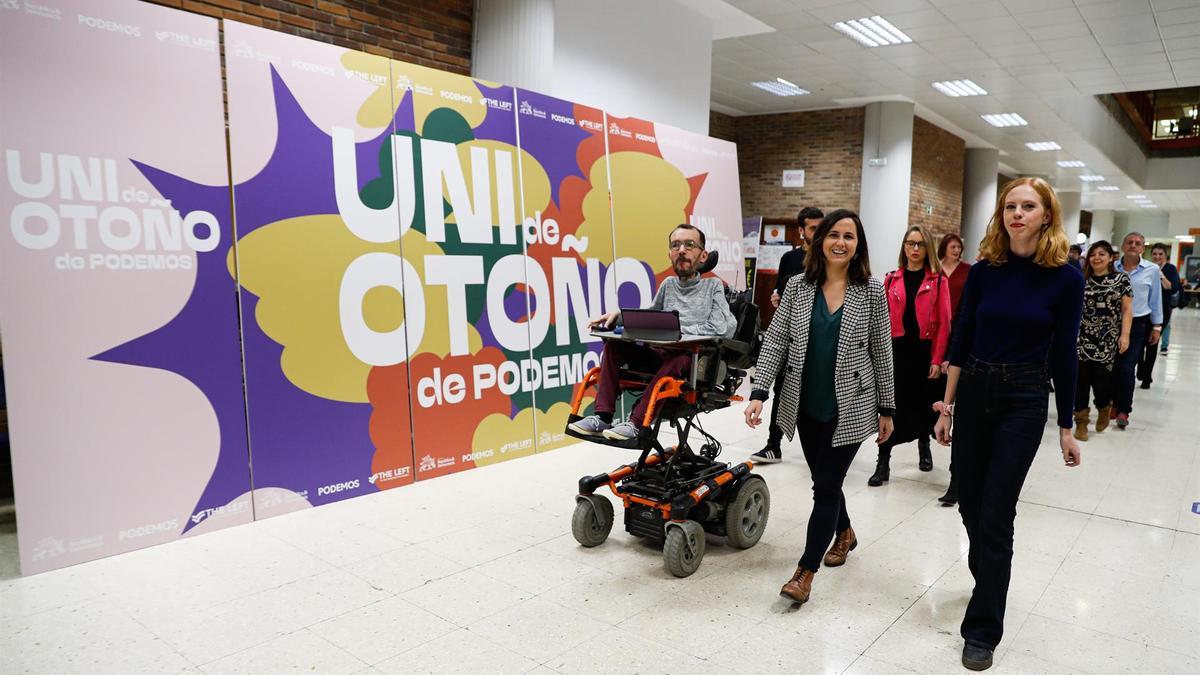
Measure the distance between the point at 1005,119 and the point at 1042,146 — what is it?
320 centimetres

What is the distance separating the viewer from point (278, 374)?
3822mm

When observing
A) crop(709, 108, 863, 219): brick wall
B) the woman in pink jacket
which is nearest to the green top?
the woman in pink jacket

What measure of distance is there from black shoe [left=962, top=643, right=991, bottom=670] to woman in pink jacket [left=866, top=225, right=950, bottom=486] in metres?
2.03

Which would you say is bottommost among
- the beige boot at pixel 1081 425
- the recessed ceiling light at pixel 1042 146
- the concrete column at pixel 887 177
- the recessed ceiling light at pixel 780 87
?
the beige boot at pixel 1081 425

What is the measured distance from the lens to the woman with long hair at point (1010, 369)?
245 centimetres

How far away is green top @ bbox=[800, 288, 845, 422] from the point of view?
2.86m

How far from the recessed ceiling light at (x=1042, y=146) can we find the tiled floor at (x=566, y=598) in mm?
13774

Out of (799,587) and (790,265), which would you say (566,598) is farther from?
(790,265)

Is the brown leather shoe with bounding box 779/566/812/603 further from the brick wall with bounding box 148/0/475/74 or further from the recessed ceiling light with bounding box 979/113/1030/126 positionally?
the recessed ceiling light with bounding box 979/113/1030/126

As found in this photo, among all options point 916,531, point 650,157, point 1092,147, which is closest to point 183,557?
point 916,531

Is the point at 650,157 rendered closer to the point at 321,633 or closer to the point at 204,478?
the point at 204,478

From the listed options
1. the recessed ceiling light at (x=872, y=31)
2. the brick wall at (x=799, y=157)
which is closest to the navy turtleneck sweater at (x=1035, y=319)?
the recessed ceiling light at (x=872, y=31)

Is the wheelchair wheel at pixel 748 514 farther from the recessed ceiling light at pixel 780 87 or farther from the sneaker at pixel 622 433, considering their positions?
the recessed ceiling light at pixel 780 87

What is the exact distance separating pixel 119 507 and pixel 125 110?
1762mm
